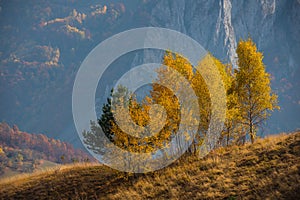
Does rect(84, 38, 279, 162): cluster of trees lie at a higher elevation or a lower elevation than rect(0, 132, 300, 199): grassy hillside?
higher

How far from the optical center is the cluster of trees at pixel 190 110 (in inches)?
1076

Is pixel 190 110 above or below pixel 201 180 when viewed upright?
above

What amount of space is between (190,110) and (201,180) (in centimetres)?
843

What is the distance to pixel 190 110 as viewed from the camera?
29984 millimetres

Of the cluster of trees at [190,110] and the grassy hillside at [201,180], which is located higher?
the cluster of trees at [190,110]

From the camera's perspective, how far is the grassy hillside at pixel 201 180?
19.7 meters

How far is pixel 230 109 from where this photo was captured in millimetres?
31266

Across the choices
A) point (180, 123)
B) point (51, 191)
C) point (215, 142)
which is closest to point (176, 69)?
point (180, 123)

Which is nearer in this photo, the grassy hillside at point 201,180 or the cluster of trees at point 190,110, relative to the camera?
the grassy hillside at point 201,180

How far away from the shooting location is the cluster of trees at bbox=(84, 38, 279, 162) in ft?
89.7

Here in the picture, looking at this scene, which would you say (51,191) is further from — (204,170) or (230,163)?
(230,163)

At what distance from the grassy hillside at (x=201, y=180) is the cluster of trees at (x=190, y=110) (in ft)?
11.2

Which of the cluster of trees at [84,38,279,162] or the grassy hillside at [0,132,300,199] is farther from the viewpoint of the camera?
the cluster of trees at [84,38,279,162]

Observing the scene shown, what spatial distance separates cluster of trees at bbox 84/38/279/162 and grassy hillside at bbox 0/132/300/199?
3.43 metres
